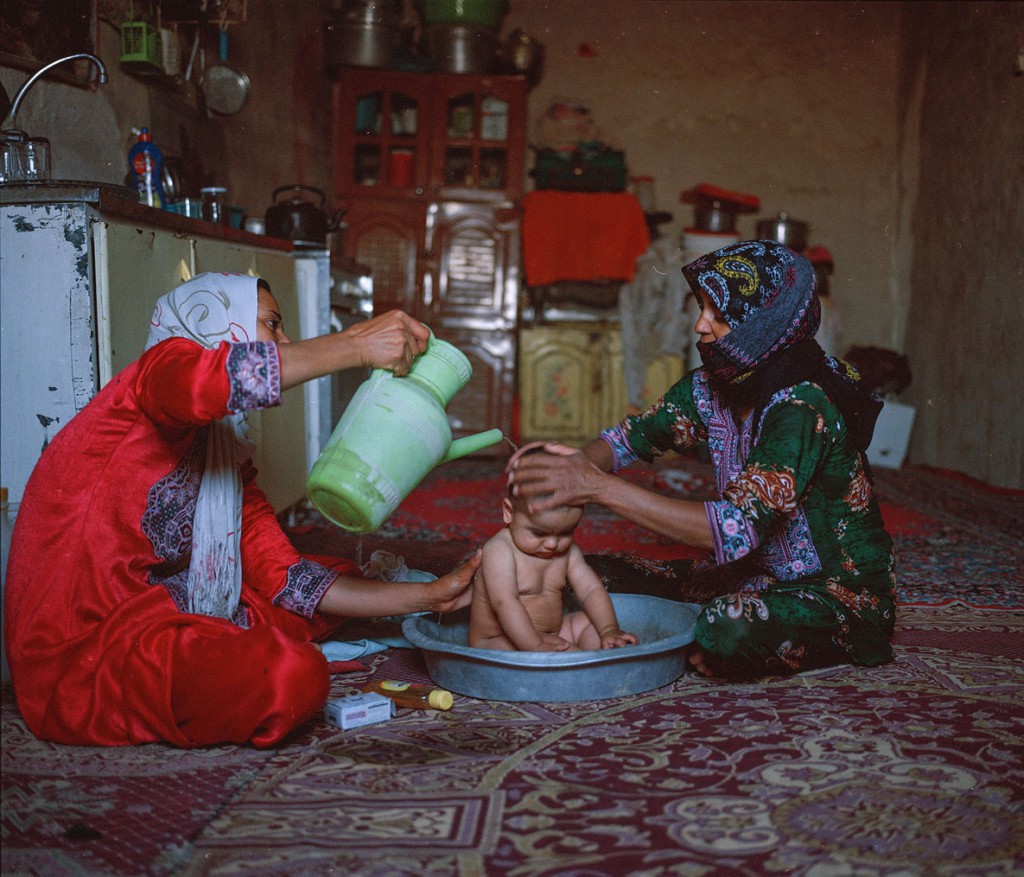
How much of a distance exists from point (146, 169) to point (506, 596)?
2170mm

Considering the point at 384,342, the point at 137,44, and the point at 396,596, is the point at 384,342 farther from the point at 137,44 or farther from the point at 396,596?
the point at 137,44

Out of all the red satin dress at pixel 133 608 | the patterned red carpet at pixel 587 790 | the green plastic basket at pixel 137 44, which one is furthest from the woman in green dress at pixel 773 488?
the green plastic basket at pixel 137 44

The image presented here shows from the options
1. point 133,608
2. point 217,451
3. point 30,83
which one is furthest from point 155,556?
point 30,83

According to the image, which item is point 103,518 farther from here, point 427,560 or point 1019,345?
point 1019,345

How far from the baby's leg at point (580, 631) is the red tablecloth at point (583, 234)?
453 centimetres

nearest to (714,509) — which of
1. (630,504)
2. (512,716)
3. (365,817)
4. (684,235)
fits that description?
(630,504)

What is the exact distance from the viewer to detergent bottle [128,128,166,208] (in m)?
3.27

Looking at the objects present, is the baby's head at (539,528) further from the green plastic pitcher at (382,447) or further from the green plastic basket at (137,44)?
the green plastic basket at (137,44)

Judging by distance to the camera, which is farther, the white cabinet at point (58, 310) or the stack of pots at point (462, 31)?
the stack of pots at point (462, 31)

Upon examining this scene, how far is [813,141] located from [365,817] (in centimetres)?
667

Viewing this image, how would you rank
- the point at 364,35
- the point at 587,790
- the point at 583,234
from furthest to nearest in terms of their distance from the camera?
the point at 583,234 → the point at 364,35 → the point at 587,790

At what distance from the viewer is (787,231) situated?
252 inches

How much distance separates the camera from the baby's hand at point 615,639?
1959 mm

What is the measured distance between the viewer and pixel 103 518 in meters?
1.65
